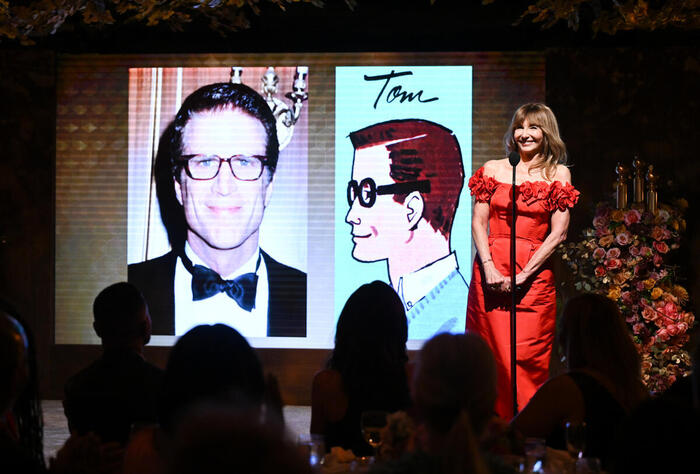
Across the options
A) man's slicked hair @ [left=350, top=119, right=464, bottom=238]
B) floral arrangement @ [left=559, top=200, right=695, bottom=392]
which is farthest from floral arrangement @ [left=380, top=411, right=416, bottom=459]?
man's slicked hair @ [left=350, top=119, right=464, bottom=238]

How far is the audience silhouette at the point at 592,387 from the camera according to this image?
259cm

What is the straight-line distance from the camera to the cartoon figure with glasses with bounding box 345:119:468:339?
6.56 meters

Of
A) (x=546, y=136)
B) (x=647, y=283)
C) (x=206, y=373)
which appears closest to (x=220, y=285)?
(x=546, y=136)

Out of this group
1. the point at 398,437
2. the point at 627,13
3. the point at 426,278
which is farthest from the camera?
the point at 426,278

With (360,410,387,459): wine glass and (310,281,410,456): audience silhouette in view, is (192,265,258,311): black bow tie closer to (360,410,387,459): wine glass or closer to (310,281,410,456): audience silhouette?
(310,281,410,456): audience silhouette

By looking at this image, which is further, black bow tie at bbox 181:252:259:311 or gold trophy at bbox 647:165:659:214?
black bow tie at bbox 181:252:259:311

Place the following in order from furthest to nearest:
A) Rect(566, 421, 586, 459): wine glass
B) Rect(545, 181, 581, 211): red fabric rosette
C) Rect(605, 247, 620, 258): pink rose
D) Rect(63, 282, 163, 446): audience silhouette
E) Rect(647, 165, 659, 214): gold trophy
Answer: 1. Rect(647, 165, 659, 214): gold trophy
2. Rect(605, 247, 620, 258): pink rose
3. Rect(545, 181, 581, 211): red fabric rosette
4. Rect(63, 282, 163, 446): audience silhouette
5. Rect(566, 421, 586, 459): wine glass

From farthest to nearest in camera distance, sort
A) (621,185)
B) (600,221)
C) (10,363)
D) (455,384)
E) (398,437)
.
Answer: (621,185) < (600,221) < (398,437) < (455,384) < (10,363)

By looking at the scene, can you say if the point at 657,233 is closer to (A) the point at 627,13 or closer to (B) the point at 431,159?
(A) the point at 627,13

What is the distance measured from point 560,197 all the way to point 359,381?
9.01 ft

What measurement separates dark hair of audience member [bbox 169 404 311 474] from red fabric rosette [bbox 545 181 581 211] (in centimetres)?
435

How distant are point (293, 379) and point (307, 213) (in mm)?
1312

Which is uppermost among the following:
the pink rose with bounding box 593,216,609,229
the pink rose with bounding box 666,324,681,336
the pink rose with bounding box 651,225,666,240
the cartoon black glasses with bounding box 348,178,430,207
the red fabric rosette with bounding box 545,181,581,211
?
the cartoon black glasses with bounding box 348,178,430,207

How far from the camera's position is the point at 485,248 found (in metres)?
5.21
